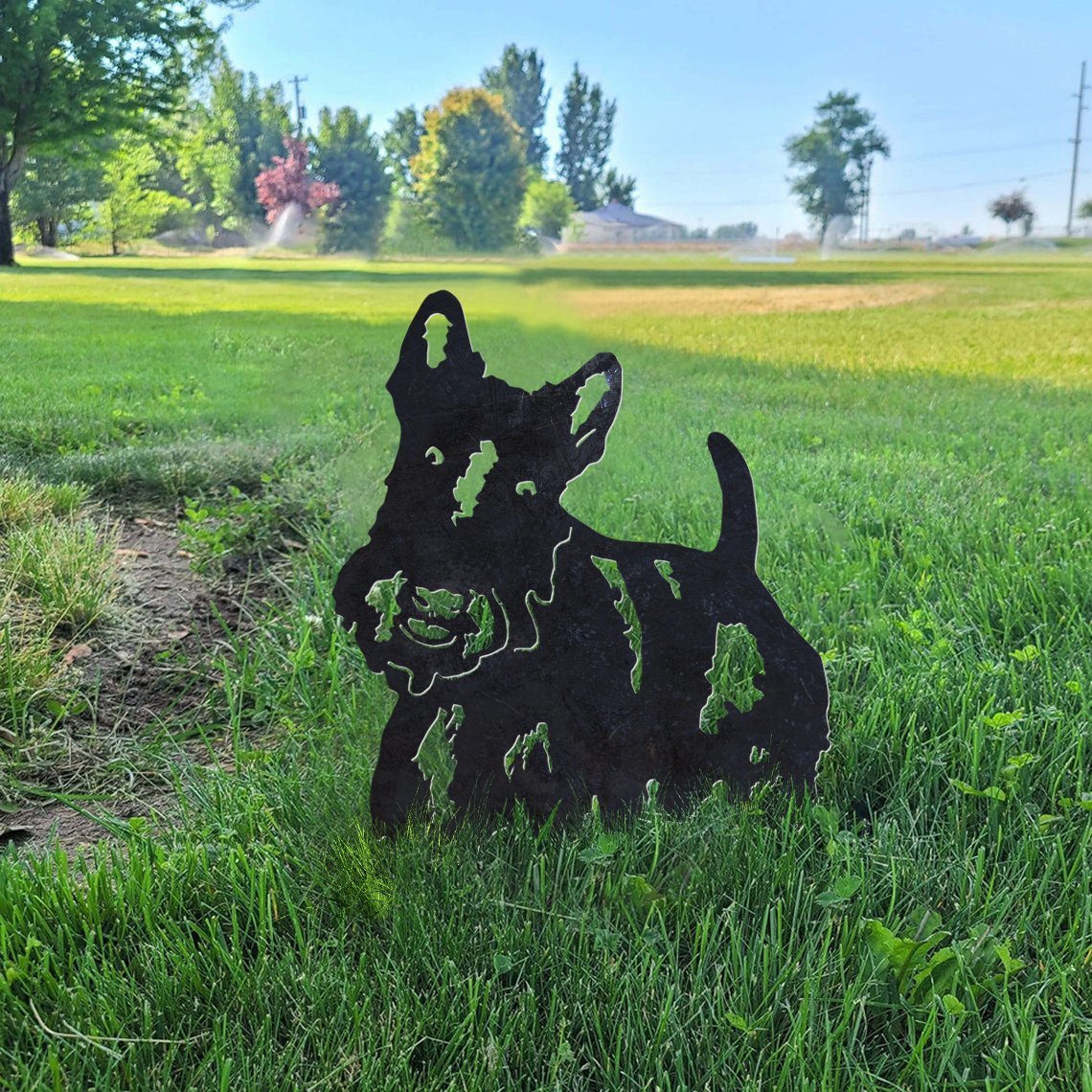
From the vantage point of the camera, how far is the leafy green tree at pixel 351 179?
181 inches

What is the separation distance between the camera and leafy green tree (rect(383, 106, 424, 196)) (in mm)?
4727

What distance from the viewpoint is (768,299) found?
6.59 m

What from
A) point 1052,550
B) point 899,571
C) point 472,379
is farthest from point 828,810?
point 1052,550

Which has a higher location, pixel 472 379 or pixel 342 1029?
pixel 472 379

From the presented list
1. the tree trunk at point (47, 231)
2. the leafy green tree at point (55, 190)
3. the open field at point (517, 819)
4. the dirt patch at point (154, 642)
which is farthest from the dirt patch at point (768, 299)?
the dirt patch at point (154, 642)

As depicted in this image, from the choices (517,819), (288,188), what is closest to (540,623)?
(517,819)

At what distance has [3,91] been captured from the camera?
139 inches

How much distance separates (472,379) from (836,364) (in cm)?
433

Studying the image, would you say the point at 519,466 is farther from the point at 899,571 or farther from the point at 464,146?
the point at 464,146

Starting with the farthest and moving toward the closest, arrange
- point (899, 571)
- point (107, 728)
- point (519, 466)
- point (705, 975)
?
point (899, 571)
point (107, 728)
point (519, 466)
point (705, 975)

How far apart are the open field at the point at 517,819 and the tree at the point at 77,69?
617mm

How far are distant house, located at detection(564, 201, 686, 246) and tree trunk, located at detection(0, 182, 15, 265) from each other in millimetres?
2586

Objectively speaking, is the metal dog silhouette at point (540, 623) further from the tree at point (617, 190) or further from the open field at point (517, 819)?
the tree at point (617, 190)

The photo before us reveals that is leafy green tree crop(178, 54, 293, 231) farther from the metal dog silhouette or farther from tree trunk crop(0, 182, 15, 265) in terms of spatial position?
the metal dog silhouette
